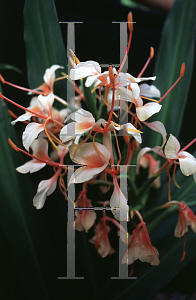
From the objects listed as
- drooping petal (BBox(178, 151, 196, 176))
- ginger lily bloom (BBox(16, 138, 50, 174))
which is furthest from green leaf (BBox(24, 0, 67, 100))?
drooping petal (BBox(178, 151, 196, 176))

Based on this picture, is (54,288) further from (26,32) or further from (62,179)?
(26,32)

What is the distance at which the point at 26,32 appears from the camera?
1.24ft

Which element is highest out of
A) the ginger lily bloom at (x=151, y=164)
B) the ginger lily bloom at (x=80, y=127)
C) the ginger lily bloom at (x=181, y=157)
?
the ginger lily bloom at (x=80, y=127)

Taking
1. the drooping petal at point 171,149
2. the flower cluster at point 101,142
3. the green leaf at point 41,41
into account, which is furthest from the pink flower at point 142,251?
the green leaf at point 41,41

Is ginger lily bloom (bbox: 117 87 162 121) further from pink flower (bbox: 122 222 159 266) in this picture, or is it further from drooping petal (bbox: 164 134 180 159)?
pink flower (bbox: 122 222 159 266)

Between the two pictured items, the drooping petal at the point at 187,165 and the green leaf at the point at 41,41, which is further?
the green leaf at the point at 41,41

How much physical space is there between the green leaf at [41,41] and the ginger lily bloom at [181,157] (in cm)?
21

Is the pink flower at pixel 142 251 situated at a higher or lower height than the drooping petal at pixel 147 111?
lower


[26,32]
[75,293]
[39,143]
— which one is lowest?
[75,293]

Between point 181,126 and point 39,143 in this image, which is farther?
point 181,126

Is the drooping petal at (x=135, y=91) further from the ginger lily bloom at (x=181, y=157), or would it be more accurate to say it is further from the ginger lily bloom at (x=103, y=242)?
the ginger lily bloom at (x=103, y=242)

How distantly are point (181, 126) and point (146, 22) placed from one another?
191mm

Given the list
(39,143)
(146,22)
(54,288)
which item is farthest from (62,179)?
(146,22)

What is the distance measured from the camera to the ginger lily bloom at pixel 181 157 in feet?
0.84
